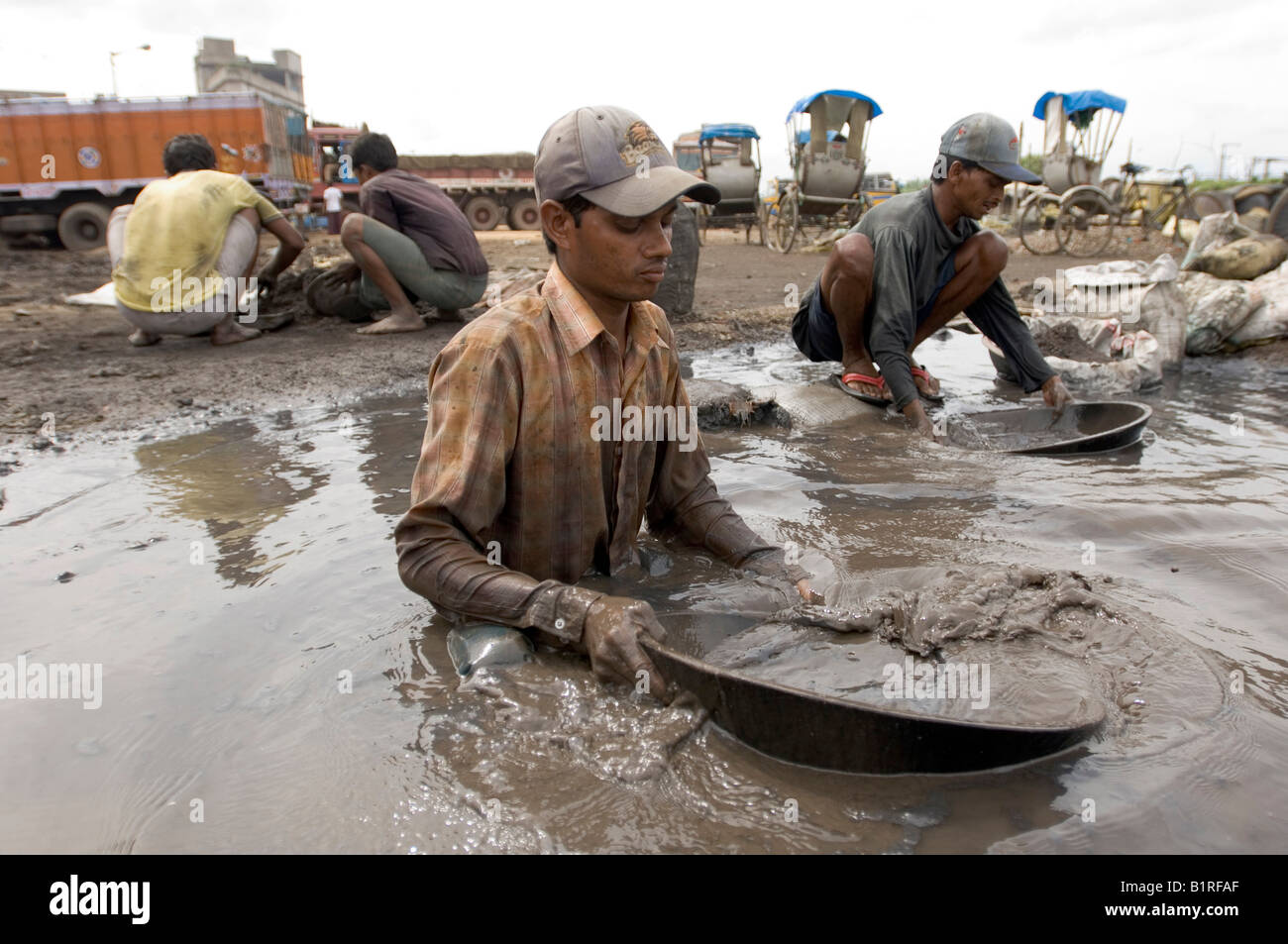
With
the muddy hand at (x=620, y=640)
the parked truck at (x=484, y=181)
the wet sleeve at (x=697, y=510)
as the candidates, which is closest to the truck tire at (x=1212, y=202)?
the parked truck at (x=484, y=181)

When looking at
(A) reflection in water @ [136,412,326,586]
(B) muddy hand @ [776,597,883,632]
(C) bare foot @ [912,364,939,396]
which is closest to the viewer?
(B) muddy hand @ [776,597,883,632]

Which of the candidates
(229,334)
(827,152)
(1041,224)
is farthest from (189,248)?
(1041,224)

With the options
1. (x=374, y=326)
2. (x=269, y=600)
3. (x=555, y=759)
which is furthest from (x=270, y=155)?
(x=555, y=759)

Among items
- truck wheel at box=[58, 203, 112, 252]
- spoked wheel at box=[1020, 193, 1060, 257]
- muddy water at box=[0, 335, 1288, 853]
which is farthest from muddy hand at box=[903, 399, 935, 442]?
truck wheel at box=[58, 203, 112, 252]

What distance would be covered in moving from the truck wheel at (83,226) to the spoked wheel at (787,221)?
37.0 feet

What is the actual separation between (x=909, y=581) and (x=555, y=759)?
120 centimetres

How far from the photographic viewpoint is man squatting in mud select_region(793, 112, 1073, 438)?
3.95m

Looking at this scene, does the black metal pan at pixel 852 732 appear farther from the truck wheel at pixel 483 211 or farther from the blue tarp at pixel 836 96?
the truck wheel at pixel 483 211

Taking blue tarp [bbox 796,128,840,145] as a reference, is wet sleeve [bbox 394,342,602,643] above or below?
below

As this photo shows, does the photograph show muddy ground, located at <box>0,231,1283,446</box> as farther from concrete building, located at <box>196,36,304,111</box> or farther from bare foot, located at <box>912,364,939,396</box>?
concrete building, located at <box>196,36,304,111</box>

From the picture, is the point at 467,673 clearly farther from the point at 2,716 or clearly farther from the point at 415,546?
the point at 2,716

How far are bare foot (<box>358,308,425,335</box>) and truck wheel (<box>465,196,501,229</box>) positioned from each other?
14966 mm
